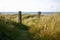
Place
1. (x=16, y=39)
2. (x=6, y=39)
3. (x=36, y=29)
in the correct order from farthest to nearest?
(x=36, y=29), (x=16, y=39), (x=6, y=39)

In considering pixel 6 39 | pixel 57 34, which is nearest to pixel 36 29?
pixel 57 34

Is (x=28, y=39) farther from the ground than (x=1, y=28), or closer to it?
closer to it

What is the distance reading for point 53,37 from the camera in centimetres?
926

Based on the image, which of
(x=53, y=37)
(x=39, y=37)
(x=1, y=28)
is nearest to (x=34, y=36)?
(x=39, y=37)

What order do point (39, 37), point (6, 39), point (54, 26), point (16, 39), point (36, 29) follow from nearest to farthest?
point (6, 39), point (16, 39), point (39, 37), point (54, 26), point (36, 29)

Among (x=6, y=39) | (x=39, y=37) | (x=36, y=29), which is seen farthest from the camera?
(x=36, y=29)

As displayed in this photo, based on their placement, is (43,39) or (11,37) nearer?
(11,37)

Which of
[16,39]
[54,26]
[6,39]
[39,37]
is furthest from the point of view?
[54,26]

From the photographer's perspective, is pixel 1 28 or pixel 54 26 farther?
pixel 54 26

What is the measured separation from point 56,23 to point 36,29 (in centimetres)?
115

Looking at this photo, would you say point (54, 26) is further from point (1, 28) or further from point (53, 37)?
point (1, 28)

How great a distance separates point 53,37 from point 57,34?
0.25 m

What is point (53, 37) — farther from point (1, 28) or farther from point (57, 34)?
point (1, 28)

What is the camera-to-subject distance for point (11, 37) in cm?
877
